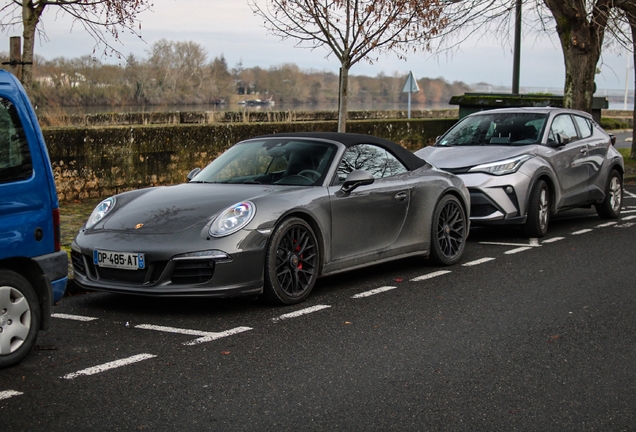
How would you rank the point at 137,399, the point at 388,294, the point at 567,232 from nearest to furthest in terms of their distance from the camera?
the point at 137,399 → the point at 388,294 → the point at 567,232

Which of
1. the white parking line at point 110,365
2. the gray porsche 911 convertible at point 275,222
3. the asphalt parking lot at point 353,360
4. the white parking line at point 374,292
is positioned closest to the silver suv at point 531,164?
the gray porsche 911 convertible at point 275,222

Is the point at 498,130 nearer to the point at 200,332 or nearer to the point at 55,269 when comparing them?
the point at 200,332

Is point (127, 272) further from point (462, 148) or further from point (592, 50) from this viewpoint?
point (592, 50)

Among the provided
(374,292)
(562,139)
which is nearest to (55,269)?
(374,292)

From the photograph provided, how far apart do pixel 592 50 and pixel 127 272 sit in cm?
1500

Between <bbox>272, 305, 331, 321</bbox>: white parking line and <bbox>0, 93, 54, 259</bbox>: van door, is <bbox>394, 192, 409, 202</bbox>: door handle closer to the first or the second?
<bbox>272, 305, 331, 321</bbox>: white parking line

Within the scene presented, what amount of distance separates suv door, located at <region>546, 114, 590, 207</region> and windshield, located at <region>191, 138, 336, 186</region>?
4.37 meters

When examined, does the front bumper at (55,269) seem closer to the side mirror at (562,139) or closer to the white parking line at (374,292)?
the white parking line at (374,292)

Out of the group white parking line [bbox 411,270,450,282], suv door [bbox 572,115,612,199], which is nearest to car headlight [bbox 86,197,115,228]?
white parking line [bbox 411,270,450,282]

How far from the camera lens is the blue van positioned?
16.8 ft

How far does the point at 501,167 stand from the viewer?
10.6 m

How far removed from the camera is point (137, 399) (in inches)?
181

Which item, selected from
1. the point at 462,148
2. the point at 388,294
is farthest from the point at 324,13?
the point at 388,294

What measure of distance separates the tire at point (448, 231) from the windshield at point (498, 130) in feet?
8.89
